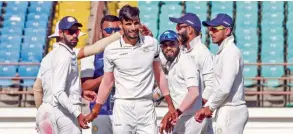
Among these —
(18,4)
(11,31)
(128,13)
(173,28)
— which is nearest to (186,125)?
(128,13)

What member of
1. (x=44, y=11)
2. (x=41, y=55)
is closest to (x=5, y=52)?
(x=41, y=55)

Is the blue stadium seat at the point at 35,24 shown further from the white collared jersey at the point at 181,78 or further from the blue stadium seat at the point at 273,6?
the white collared jersey at the point at 181,78

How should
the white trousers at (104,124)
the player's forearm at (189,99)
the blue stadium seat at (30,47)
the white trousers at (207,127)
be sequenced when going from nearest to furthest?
the player's forearm at (189,99) → the white trousers at (207,127) → the white trousers at (104,124) → the blue stadium seat at (30,47)

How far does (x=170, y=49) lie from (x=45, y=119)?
4.83 feet

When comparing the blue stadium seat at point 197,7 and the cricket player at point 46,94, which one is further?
the blue stadium seat at point 197,7

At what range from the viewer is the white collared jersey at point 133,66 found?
770 cm

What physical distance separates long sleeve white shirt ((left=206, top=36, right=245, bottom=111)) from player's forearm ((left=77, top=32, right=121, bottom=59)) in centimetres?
106

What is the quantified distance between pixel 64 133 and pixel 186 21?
1.76 metres

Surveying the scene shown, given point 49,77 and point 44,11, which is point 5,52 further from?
point 49,77

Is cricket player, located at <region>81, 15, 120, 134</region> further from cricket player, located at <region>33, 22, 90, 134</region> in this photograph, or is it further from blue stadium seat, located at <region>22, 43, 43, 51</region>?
blue stadium seat, located at <region>22, 43, 43, 51</region>

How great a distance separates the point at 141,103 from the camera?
7.71 metres

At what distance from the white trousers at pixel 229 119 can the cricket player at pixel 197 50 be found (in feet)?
1.52

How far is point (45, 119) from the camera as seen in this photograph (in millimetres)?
8672

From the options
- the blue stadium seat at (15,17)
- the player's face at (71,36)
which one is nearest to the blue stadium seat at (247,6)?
the blue stadium seat at (15,17)
